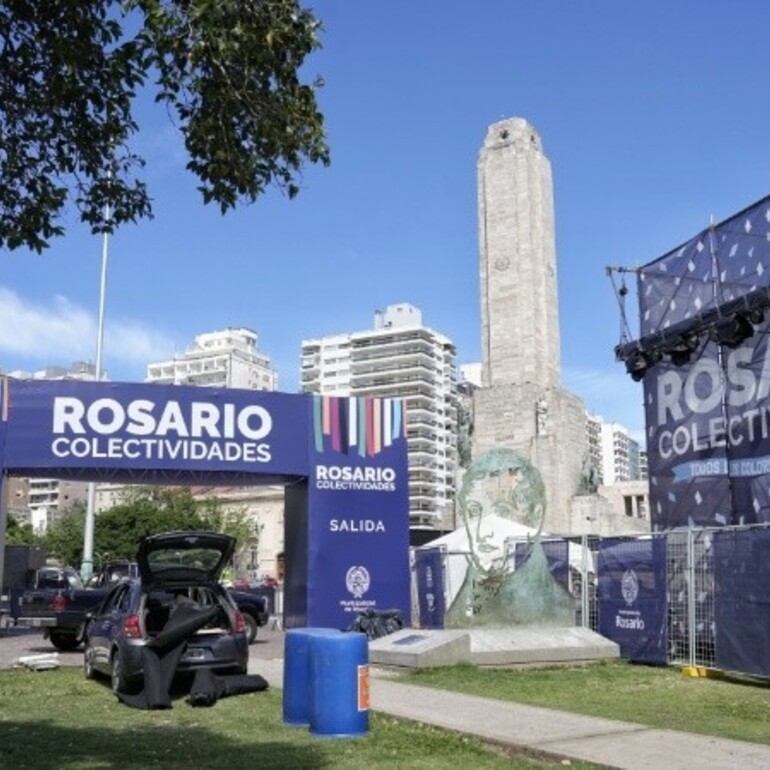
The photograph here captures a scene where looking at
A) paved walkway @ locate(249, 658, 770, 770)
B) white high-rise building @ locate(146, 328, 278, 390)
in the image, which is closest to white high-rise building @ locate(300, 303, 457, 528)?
white high-rise building @ locate(146, 328, 278, 390)

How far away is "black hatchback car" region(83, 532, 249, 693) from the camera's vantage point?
40.9 feet

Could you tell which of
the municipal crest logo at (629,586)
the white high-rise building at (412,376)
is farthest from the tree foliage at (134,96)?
the white high-rise building at (412,376)

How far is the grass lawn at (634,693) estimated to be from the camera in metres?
10.6

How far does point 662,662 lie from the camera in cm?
1622

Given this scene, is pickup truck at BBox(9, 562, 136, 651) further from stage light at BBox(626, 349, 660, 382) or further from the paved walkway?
stage light at BBox(626, 349, 660, 382)

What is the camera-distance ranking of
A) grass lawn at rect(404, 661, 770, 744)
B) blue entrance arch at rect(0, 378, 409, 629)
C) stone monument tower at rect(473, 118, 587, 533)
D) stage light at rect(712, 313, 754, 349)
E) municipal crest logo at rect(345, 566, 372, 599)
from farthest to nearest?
stone monument tower at rect(473, 118, 587, 533) < municipal crest logo at rect(345, 566, 372, 599) < blue entrance arch at rect(0, 378, 409, 629) < stage light at rect(712, 313, 754, 349) < grass lawn at rect(404, 661, 770, 744)

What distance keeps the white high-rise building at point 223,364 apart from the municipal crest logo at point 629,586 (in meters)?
151

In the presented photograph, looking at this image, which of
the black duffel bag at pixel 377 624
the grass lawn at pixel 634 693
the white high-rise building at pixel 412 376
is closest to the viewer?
the grass lawn at pixel 634 693

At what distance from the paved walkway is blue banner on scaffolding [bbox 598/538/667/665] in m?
5.41

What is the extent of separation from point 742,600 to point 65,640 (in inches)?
518

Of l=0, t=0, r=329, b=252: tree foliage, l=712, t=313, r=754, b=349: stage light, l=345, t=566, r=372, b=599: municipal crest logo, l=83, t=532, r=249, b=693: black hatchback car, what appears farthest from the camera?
l=345, t=566, r=372, b=599: municipal crest logo

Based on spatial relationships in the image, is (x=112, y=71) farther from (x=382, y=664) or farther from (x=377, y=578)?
(x=377, y=578)

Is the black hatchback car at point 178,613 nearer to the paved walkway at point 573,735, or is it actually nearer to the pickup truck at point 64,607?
the paved walkway at point 573,735

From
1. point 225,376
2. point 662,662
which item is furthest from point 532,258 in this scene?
point 225,376
